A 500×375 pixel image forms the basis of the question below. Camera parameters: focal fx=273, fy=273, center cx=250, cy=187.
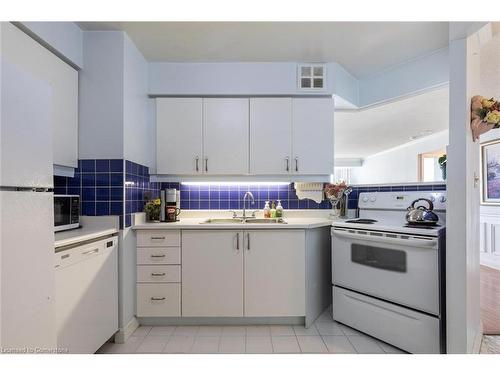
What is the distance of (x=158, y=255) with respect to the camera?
2271mm

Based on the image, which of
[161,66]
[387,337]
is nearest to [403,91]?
[387,337]

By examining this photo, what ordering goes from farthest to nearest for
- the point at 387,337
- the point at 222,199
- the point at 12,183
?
the point at 222,199
the point at 387,337
the point at 12,183

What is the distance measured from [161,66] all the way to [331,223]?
2141mm

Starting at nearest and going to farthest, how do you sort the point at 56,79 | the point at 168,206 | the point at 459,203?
the point at 459,203, the point at 56,79, the point at 168,206

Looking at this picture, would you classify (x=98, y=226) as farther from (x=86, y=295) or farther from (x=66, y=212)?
(x=86, y=295)

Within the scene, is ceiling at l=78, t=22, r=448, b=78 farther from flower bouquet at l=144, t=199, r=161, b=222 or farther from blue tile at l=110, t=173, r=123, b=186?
flower bouquet at l=144, t=199, r=161, b=222

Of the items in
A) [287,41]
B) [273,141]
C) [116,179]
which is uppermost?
[287,41]

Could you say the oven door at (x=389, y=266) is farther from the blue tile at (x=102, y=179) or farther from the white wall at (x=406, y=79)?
the blue tile at (x=102, y=179)

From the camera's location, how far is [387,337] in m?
1.97

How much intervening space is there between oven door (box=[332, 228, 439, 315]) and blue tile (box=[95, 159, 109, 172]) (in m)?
1.91

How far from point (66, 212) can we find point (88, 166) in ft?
1.32

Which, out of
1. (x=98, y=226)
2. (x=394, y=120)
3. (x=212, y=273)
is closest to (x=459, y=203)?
(x=212, y=273)

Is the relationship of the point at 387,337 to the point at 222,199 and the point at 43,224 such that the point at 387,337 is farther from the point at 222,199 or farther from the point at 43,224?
the point at 43,224

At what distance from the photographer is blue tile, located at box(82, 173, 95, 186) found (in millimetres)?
2111
